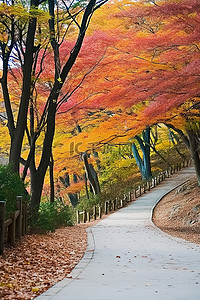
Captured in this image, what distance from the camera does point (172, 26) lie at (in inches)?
470

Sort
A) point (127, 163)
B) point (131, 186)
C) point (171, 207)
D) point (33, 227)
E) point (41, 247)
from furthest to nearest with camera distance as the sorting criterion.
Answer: point (127, 163) → point (131, 186) → point (171, 207) → point (33, 227) → point (41, 247)

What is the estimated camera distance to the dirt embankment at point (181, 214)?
15853 millimetres

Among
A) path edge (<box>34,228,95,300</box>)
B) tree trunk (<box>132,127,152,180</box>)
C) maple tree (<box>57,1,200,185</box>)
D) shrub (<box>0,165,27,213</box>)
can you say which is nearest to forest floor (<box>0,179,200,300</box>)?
path edge (<box>34,228,95,300</box>)

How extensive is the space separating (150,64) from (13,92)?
17.7 feet

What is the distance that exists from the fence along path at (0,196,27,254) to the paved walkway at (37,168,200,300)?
144cm

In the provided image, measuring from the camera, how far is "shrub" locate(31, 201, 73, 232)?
38.9 ft

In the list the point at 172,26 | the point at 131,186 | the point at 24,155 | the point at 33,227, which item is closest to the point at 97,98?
the point at 172,26

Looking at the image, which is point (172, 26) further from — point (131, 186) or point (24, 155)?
point (131, 186)

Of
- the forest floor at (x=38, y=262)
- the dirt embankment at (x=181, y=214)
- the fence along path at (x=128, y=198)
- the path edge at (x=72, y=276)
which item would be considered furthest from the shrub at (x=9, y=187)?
the fence along path at (x=128, y=198)

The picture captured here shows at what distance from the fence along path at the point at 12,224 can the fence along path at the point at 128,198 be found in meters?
12.0

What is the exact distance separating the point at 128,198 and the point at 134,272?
22.1 m

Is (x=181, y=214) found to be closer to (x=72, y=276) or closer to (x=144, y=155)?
(x=72, y=276)

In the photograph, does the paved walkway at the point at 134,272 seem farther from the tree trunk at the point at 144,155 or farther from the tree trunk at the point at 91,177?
the tree trunk at the point at 144,155

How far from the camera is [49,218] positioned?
1334 cm
